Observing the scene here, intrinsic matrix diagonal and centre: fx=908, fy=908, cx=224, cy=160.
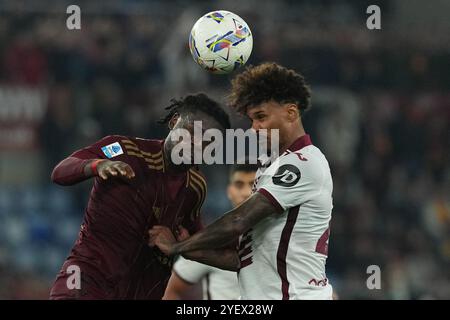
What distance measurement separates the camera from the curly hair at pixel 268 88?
5.80 m

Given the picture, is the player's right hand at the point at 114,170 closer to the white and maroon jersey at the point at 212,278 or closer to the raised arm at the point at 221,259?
the raised arm at the point at 221,259

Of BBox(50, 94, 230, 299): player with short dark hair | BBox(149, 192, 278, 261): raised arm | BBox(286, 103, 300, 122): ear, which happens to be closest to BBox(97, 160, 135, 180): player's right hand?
BBox(50, 94, 230, 299): player with short dark hair

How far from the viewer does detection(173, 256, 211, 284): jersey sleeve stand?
7.74 metres

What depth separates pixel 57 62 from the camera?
14.2 metres

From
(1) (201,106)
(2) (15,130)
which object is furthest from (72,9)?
(1) (201,106)

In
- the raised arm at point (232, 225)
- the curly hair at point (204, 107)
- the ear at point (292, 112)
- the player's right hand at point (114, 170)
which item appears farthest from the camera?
the curly hair at point (204, 107)

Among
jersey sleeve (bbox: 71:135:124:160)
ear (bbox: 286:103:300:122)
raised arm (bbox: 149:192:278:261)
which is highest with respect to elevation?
ear (bbox: 286:103:300:122)

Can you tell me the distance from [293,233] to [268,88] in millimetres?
943

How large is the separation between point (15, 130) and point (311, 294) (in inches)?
356

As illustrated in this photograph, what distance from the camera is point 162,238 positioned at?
591cm

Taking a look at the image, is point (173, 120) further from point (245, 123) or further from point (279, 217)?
point (245, 123)

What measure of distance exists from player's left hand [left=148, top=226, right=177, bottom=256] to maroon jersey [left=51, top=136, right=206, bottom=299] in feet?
0.37

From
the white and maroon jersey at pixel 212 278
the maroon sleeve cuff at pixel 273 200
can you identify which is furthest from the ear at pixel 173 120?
the white and maroon jersey at pixel 212 278

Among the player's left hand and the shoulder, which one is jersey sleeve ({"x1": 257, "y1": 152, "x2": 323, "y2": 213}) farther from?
the player's left hand
